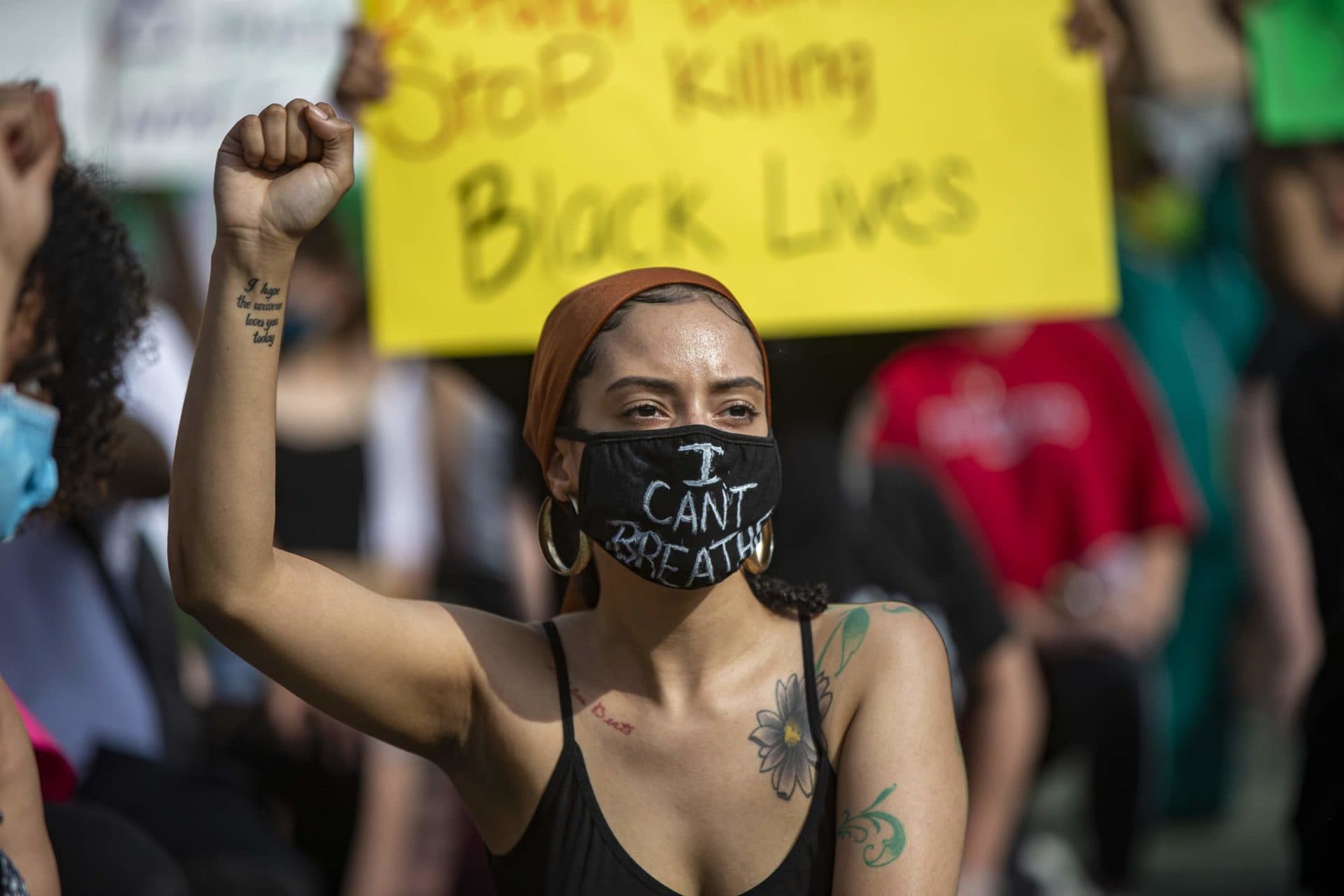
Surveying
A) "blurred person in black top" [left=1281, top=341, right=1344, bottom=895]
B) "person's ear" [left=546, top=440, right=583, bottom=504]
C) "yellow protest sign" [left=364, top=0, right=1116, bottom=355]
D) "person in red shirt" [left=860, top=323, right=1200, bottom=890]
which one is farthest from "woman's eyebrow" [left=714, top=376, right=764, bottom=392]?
"person in red shirt" [left=860, top=323, right=1200, bottom=890]

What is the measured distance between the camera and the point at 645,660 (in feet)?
7.25

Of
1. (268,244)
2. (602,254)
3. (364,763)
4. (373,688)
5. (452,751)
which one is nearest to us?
(268,244)

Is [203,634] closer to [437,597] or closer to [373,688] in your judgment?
[437,597]

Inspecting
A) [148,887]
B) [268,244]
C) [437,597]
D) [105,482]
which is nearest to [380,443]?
[437,597]

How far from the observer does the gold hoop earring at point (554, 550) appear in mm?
2146

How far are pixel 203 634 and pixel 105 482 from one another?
3.10 metres

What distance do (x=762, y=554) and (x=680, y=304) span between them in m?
0.39

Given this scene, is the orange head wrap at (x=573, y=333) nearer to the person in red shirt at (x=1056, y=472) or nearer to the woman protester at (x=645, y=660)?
the woman protester at (x=645, y=660)

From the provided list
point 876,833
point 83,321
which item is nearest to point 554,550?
point 876,833

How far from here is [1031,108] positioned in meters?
3.49

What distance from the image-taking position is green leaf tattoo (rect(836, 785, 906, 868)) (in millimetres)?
2006

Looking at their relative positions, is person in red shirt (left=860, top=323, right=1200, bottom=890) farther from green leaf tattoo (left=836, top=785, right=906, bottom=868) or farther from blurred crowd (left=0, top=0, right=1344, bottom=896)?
green leaf tattoo (left=836, top=785, right=906, bottom=868)

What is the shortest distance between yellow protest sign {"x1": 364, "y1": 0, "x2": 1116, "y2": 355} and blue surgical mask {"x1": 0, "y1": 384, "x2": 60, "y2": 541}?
1152mm

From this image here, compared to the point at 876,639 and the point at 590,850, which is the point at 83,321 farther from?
the point at 876,639
